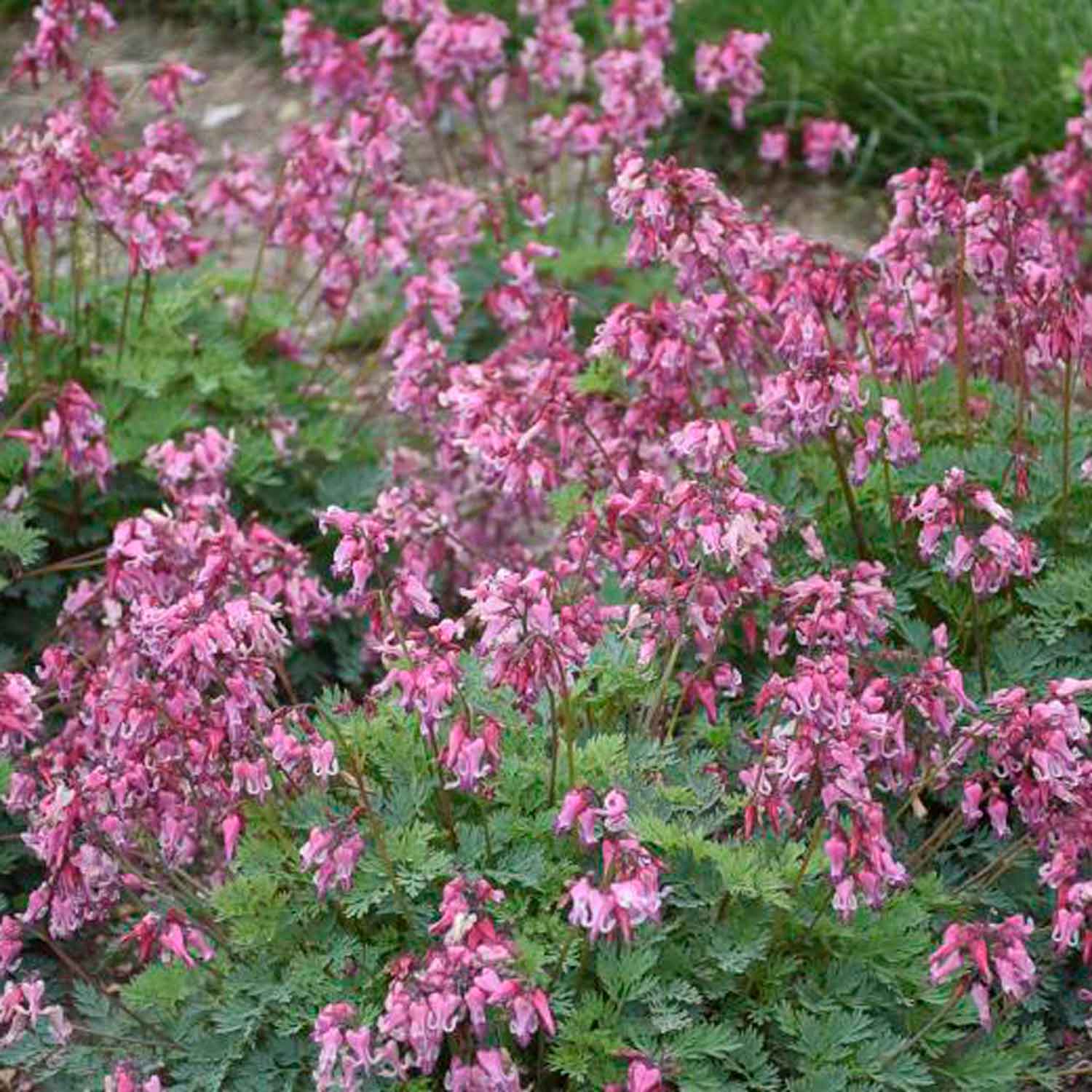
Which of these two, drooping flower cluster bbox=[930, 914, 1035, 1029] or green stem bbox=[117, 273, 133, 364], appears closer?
drooping flower cluster bbox=[930, 914, 1035, 1029]

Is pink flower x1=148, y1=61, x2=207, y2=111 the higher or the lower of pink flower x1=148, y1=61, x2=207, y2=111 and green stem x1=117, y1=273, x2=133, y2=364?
the higher

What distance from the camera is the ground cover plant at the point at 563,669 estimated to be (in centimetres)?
342

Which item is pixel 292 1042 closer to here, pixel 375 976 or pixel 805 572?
pixel 375 976

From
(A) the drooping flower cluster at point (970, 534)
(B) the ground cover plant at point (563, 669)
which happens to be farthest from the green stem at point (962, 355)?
(A) the drooping flower cluster at point (970, 534)

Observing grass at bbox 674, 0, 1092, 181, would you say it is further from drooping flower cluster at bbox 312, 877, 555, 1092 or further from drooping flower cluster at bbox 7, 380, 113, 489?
drooping flower cluster at bbox 312, 877, 555, 1092

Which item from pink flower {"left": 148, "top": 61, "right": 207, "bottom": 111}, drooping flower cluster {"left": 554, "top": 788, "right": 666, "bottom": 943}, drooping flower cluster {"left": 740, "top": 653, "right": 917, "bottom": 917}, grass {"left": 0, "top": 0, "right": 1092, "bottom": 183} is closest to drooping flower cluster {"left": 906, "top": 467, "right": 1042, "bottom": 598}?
drooping flower cluster {"left": 740, "top": 653, "right": 917, "bottom": 917}

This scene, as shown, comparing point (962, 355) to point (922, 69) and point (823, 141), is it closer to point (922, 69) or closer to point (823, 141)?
point (823, 141)

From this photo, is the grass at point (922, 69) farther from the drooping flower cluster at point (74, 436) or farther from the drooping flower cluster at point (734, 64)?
the drooping flower cluster at point (74, 436)

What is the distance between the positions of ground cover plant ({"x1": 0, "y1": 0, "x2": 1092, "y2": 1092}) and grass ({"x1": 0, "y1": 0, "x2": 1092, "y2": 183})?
170cm

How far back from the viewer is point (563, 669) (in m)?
3.47

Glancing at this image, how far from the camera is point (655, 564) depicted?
150 inches

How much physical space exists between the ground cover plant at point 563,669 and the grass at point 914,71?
170cm

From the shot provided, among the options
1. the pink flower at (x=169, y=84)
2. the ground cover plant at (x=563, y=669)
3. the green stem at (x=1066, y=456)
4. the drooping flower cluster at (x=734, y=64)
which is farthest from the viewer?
the drooping flower cluster at (x=734, y=64)

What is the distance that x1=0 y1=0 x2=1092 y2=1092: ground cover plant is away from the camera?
3424 mm
